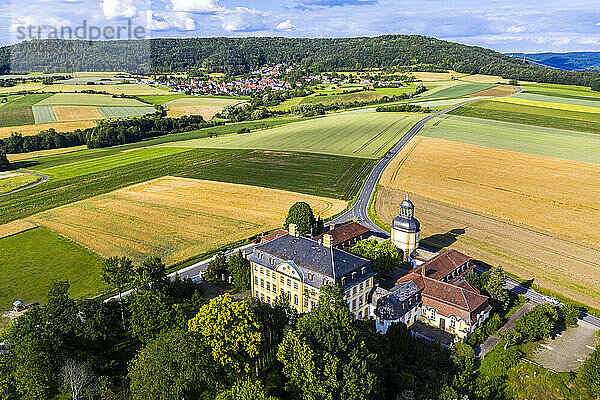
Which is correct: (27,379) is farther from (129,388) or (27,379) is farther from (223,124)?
(223,124)

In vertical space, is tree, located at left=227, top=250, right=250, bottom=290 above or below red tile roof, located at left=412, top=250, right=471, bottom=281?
below

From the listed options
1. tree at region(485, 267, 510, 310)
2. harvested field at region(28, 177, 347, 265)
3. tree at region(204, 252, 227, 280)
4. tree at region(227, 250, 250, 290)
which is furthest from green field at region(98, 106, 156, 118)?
tree at region(485, 267, 510, 310)

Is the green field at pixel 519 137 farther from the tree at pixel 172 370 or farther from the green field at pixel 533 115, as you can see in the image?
the tree at pixel 172 370

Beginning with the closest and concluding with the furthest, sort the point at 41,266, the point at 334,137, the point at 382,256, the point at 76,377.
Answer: the point at 76,377 → the point at 382,256 → the point at 41,266 → the point at 334,137

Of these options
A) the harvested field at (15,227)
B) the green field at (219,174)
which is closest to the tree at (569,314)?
the green field at (219,174)

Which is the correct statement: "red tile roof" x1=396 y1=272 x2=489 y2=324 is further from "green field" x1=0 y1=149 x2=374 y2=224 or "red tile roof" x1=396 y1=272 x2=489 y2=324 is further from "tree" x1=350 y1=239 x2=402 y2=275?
"green field" x1=0 y1=149 x2=374 y2=224

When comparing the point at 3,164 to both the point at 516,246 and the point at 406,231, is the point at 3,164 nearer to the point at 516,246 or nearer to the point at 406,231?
the point at 406,231

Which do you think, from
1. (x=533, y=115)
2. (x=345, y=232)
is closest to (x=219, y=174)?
(x=345, y=232)
